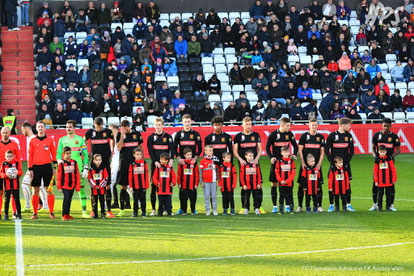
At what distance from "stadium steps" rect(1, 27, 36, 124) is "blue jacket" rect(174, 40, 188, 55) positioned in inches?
235

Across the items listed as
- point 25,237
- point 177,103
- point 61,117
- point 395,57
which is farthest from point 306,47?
point 25,237

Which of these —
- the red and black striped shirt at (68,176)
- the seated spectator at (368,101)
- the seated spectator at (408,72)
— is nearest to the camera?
the red and black striped shirt at (68,176)

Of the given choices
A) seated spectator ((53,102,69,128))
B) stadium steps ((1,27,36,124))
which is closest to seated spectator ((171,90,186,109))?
seated spectator ((53,102,69,128))

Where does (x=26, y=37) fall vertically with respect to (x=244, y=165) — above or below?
above

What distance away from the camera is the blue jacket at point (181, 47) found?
29.7 meters

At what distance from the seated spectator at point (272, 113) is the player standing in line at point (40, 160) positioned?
42.1 ft

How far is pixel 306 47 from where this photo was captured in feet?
103

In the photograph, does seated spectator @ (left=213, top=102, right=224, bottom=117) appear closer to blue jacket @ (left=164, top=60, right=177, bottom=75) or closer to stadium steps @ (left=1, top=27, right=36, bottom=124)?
blue jacket @ (left=164, top=60, right=177, bottom=75)

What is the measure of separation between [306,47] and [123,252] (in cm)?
2212

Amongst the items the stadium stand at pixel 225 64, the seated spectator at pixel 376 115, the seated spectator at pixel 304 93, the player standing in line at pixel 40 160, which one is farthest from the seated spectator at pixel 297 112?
the player standing in line at pixel 40 160

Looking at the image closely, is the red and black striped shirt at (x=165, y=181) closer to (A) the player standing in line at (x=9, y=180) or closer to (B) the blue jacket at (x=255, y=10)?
(A) the player standing in line at (x=9, y=180)

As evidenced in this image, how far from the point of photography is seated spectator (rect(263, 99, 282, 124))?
26.4 meters

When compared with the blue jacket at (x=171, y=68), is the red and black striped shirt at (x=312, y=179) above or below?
below

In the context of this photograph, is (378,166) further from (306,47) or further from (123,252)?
(306,47)
